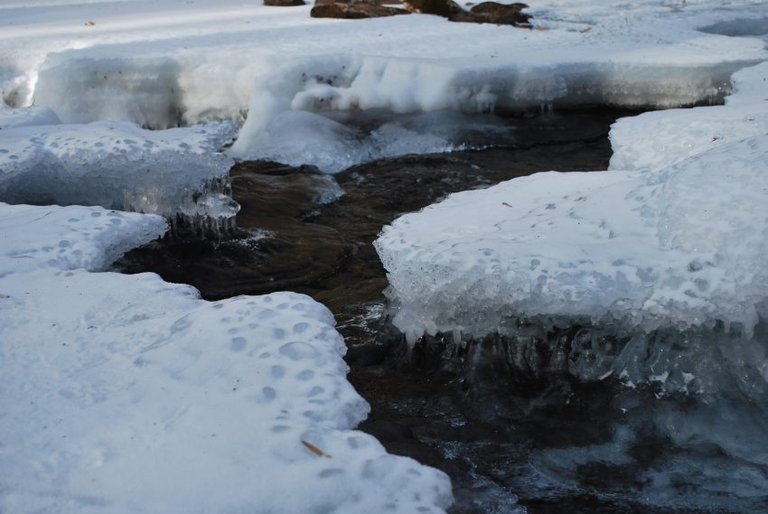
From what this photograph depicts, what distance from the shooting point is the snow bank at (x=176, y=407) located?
1.82m

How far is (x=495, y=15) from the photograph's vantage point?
7680 millimetres

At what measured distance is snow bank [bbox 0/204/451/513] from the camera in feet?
5.98

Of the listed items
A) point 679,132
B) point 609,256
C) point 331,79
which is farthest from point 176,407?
point 331,79

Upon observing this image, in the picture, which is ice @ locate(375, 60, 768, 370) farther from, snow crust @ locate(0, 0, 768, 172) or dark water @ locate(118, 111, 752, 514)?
snow crust @ locate(0, 0, 768, 172)

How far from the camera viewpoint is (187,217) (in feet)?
14.3

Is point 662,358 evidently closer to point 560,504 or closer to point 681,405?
point 681,405

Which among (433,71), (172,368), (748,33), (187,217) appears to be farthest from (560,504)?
(748,33)

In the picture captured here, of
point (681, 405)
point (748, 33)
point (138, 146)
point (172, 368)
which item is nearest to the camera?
point (172, 368)

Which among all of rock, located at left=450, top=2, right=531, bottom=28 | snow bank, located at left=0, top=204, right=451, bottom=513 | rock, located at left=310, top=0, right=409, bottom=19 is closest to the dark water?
snow bank, located at left=0, top=204, right=451, bottom=513

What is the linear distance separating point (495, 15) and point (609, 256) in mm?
5682

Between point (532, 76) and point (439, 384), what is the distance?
358 centimetres

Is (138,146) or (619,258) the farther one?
(138,146)

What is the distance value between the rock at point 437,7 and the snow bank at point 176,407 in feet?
19.0

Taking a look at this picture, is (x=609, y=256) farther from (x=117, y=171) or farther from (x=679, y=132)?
(x=117, y=171)
